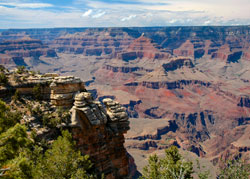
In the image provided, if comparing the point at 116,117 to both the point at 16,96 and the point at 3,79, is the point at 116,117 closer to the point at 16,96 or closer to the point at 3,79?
the point at 16,96

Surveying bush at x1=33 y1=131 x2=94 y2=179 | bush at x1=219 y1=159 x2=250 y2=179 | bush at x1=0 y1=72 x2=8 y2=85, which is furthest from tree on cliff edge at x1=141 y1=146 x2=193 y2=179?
bush at x1=0 y1=72 x2=8 y2=85

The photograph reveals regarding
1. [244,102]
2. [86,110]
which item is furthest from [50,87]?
[244,102]

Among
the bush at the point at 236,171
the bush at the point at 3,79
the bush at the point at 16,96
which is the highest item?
the bush at the point at 3,79

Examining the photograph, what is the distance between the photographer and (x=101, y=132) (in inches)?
1102

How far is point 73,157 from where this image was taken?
20.4m

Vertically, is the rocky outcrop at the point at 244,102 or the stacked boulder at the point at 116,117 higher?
the stacked boulder at the point at 116,117

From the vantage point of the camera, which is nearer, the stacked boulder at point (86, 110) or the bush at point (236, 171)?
the bush at point (236, 171)

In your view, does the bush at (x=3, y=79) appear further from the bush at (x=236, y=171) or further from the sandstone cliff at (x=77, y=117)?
the bush at (x=236, y=171)

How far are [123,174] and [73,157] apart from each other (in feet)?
39.7

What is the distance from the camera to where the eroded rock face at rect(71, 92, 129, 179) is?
1025 inches

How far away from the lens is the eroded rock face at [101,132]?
26031mm

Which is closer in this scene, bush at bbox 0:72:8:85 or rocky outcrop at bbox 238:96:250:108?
bush at bbox 0:72:8:85

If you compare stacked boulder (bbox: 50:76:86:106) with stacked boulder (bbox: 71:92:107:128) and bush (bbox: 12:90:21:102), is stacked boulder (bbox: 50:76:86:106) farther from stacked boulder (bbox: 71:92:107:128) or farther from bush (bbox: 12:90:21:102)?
bush (bbox: 12:90:21:102)

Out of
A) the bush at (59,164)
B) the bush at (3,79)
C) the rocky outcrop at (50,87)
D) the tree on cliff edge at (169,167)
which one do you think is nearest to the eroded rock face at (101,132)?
the rocky outcrop at (50,87)
